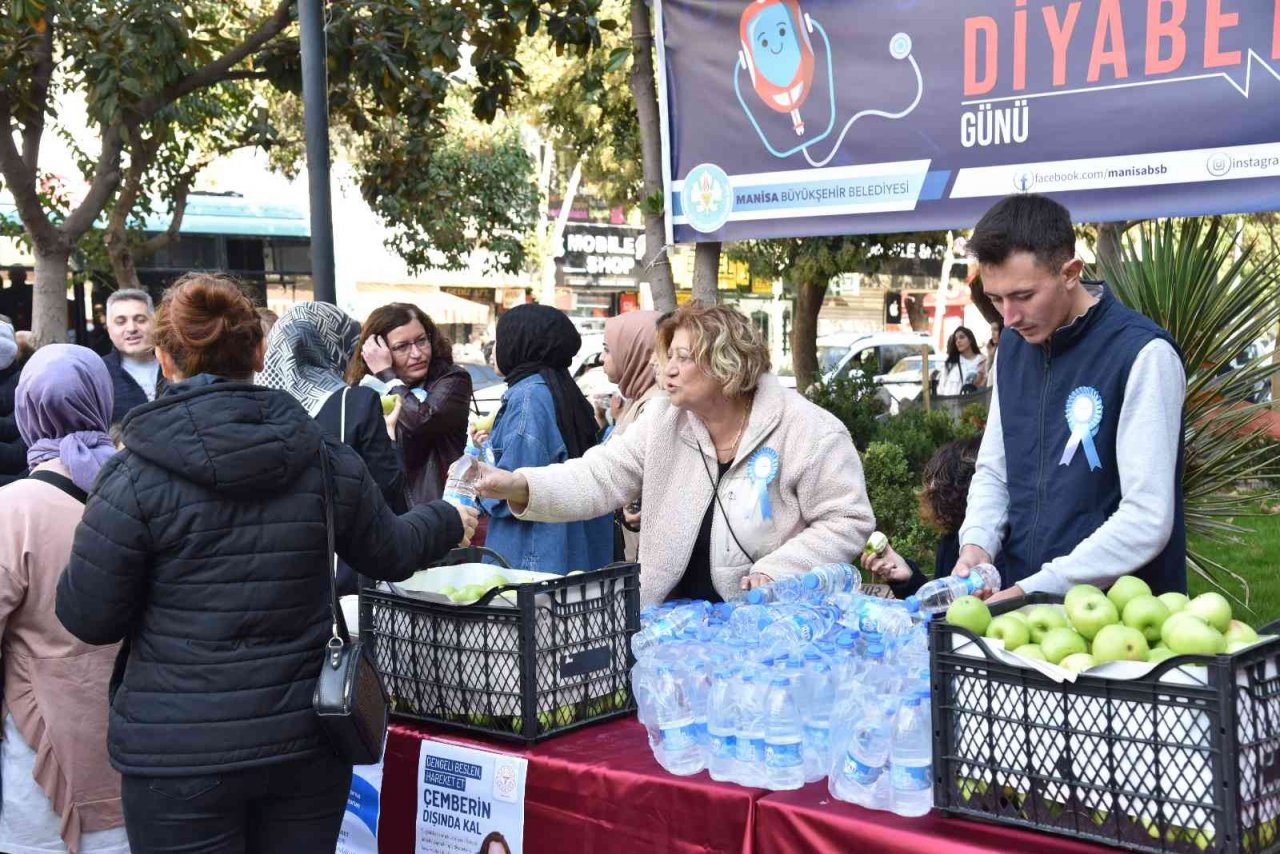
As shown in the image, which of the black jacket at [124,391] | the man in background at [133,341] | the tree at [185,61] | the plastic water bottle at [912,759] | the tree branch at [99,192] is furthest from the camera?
the tree branch at [99,192]

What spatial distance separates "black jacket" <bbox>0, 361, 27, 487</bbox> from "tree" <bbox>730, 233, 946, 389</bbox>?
9353 mm

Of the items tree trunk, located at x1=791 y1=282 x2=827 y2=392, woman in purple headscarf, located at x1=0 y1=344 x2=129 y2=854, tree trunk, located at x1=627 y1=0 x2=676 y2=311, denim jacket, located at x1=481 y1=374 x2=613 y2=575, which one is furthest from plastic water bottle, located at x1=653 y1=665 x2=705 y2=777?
tree trunk, located at x1=791 y1=282 x2=827 y2=392

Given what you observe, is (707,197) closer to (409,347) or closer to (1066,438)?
(409,347)

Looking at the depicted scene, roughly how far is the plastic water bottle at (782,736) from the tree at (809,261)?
459 inches

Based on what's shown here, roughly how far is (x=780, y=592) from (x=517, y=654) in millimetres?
740

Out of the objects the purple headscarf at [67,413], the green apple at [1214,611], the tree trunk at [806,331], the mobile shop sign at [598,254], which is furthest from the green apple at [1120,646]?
the mobile shop sign at [598,254]

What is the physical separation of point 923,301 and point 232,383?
48.7 meters

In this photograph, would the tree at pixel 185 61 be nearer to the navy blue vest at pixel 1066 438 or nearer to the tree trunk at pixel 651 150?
the tree trunk at pixel 651 150

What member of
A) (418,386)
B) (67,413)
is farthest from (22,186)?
(67,413)

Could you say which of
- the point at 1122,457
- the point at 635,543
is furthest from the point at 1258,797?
the point at 635,543

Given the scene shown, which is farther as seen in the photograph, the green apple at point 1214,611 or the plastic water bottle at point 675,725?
the plastic water bottle at point 675,725

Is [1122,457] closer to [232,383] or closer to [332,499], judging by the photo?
[332,499]

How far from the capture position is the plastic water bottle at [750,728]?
96.7 inches

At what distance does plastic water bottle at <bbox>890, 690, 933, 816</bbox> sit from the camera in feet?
7.59
